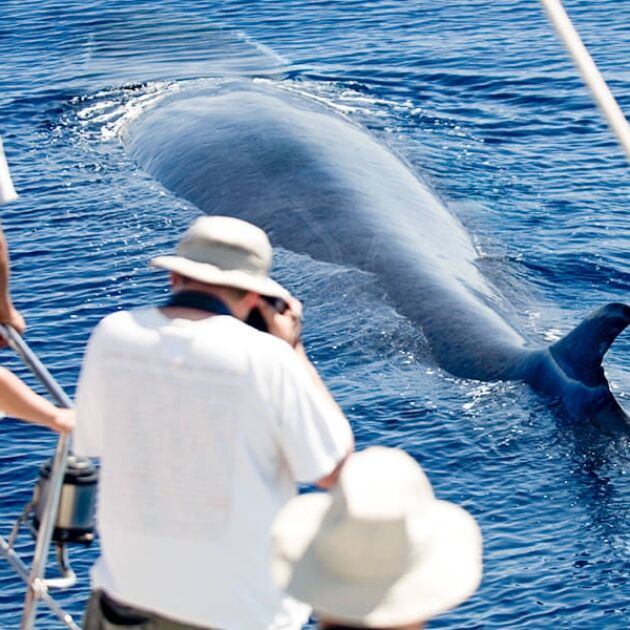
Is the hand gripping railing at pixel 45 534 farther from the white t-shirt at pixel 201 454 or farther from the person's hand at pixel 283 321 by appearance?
the person's hand at pixel 283 321

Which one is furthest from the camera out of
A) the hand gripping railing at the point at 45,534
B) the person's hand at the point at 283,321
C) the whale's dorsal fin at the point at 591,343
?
the whale's dorsal fin at the point at 591,343

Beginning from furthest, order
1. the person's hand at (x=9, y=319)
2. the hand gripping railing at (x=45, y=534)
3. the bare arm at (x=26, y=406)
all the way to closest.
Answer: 1. the person's hand at (x=9, y=319)
2. the hand gripping railing at (x=45, y=534)
3. the bare arm at (x=26, y=406)

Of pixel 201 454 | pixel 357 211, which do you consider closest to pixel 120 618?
pixel 201 454

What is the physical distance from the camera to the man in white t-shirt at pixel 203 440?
577 cm

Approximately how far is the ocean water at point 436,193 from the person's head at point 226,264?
5.39 metres

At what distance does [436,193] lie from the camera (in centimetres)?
2178

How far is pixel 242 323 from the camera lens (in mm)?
5902

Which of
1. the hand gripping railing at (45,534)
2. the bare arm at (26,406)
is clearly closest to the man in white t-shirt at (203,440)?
the bare arm at (26,406)

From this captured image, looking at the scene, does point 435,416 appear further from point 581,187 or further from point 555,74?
point 555,74

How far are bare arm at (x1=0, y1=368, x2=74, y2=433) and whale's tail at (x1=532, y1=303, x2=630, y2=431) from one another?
755 centimetres

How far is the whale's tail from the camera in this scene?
44.7 feet

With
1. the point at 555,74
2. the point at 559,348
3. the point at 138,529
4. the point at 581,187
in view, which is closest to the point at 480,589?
the point at 559,348

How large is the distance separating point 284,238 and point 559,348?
218 inches

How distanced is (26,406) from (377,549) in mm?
2574
